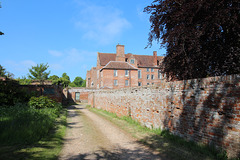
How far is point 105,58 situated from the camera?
5203cm

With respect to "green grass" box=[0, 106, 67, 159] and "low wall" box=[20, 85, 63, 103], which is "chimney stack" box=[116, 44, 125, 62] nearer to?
"low wall" box=[20, 85, 63, 103]

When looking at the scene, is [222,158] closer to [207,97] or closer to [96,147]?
[207,97]

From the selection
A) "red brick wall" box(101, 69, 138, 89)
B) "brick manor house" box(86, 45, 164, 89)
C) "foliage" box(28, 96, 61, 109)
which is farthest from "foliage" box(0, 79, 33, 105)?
"red brick wall" box(101, 69, 138, 89)

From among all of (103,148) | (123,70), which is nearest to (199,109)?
(103,148)

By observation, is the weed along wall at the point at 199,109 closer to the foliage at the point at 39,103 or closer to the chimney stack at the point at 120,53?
the foliage at the point at 39,103

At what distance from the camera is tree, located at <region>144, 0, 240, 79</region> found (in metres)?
8.13

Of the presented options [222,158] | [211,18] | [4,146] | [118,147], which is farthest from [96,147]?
[211,18]

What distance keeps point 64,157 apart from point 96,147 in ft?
4.98

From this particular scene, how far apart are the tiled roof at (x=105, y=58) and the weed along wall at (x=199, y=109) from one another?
132 ft

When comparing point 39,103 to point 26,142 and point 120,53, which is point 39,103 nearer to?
point 26,142

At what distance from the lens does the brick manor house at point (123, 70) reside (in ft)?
156

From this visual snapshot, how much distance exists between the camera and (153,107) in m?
10.2

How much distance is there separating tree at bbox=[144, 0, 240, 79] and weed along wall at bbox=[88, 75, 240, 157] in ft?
6.45

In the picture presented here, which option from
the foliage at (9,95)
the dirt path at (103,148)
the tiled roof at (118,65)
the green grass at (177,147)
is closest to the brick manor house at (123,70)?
the tiled roof at (118,65)
